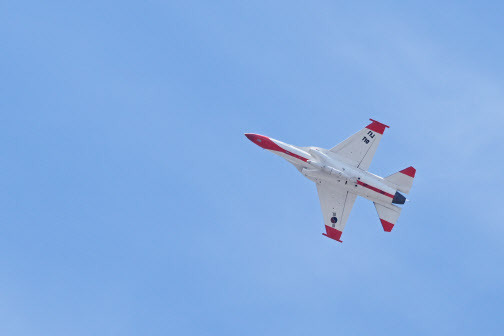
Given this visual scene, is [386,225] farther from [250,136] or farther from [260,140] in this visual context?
[250,136]

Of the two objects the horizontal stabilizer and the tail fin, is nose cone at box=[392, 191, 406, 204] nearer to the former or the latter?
the tail fin

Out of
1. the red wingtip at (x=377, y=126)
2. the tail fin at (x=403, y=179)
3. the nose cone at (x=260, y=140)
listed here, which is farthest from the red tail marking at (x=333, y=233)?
the red wingtip at (x=377, y=126)

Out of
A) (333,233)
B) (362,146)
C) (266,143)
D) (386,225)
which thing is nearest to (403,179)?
(386,225)

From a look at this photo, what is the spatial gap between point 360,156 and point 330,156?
4124mm

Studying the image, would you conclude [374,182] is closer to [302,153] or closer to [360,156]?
[360,156]

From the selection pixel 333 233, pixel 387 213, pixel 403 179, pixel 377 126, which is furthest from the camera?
pixel 333 233

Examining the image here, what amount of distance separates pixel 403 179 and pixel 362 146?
7.07 metres

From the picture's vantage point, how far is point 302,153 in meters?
92.3

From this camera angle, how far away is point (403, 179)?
9188cm

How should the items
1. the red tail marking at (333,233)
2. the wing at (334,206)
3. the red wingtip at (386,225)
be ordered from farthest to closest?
1. the red tail marking at (333,233)
2. the wing at (334,206)
3. the red wingtip at (386,225)

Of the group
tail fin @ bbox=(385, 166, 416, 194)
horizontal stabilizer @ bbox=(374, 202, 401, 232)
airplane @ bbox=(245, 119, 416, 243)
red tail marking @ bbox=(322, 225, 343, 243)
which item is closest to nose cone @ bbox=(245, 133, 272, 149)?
airplane @ bbox=(245, 119, 416, 243)

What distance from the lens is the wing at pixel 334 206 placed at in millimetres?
93125

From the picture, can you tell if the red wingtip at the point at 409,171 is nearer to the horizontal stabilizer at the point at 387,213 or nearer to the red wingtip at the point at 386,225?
the horizontal stabilizer at the point at 387,213

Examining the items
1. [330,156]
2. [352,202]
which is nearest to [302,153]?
[330,156]
